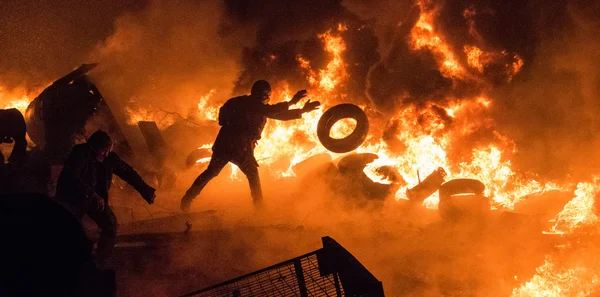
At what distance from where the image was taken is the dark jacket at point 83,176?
4758 millimetres

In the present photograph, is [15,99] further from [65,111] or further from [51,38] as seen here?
[65,111]

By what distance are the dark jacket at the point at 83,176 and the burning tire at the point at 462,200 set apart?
5.94 meters

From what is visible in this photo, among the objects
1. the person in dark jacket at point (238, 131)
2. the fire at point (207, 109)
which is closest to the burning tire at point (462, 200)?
the person in dark jacket at point (238, 131)

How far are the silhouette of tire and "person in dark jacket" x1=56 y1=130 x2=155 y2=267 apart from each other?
4.69m

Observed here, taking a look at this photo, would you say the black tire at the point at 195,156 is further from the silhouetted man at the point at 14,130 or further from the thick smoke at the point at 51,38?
the thick smoke at the point at 51,38

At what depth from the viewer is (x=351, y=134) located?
9086 mm

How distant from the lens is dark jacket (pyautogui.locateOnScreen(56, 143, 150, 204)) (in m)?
4.76

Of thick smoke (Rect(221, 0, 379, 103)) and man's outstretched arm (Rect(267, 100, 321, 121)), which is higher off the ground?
thick smoke (Rect(221, 0, 379, 103))

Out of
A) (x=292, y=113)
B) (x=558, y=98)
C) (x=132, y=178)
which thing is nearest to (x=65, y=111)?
(x=132, y=178)

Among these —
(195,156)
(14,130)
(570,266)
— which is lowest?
(570,266)

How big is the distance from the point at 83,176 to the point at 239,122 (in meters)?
3.20

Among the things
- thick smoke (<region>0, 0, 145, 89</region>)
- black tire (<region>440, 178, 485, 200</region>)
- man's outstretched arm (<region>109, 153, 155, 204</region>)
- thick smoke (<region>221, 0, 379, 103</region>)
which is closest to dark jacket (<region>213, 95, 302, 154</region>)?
man's outstretched arm (<region>109, 153, 155, 204</region>)

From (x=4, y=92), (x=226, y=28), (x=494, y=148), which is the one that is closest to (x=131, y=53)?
(x=226, y=28)

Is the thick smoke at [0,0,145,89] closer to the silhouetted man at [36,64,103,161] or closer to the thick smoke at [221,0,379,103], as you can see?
the thick smoke at [221,0,379,103]
